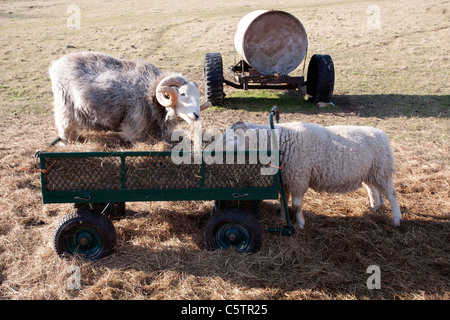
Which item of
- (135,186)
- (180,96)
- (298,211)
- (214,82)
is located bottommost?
(298,211)

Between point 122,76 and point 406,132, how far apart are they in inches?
237

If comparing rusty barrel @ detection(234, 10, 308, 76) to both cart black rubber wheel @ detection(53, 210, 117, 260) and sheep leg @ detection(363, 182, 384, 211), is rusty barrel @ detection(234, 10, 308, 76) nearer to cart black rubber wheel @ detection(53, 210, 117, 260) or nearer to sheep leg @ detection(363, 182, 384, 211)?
sheep leg @ detection(363, 182, 384, 211)

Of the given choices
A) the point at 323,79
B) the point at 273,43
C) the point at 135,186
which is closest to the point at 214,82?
the point at 273,43

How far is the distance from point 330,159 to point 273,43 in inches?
266

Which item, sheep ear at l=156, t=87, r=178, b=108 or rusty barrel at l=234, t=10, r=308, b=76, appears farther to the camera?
rusty barrel at l=234, t=10, r=308, b=76

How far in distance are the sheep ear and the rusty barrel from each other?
5.60m

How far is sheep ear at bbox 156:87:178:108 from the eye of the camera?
5.73 metres

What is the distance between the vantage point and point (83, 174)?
4.33 metres

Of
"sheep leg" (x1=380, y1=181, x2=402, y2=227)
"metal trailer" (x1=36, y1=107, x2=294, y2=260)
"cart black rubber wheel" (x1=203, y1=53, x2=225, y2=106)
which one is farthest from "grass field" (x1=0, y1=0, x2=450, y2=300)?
"cart black rubber wheel" (x1=203, y1=53, x2=225, y2=106)

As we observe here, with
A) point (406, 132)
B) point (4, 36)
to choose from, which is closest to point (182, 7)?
point (4, 36)

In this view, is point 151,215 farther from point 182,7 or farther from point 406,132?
point 182,7

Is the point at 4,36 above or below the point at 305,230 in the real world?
above

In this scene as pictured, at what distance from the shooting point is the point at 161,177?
14.5ft

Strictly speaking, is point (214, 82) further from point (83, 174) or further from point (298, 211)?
point (83, 174)
